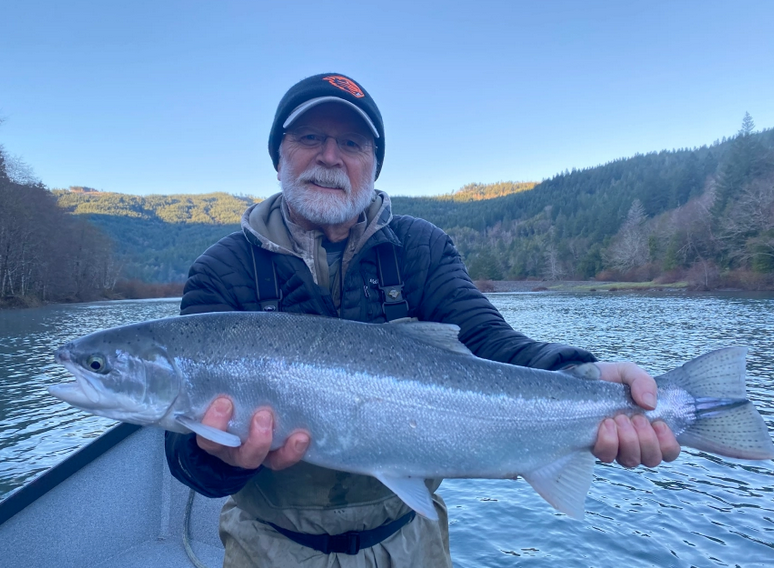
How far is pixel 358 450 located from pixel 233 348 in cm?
84

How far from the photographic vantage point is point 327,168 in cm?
321

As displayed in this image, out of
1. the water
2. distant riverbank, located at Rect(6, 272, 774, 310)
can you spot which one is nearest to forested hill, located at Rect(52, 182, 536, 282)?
distant riverbank, located at Rect(6, 272, 774, 310)

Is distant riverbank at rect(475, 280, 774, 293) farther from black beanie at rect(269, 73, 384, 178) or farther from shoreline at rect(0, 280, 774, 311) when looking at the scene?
black beanie at rect(269, 73, 384, 178)

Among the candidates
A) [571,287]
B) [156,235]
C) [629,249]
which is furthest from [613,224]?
[156,235]

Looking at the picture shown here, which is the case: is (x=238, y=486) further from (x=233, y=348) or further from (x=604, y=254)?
(x=604, y=254)

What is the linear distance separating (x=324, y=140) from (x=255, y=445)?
76.0 inches

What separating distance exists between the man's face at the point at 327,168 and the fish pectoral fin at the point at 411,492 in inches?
59.4

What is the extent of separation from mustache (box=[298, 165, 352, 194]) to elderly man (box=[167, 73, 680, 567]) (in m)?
0.01

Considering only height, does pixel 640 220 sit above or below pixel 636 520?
above

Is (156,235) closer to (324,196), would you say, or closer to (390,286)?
(324,196)

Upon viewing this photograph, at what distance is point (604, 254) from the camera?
9106 centimetres

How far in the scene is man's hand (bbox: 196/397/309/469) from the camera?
239cm

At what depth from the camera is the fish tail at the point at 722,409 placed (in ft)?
8.64

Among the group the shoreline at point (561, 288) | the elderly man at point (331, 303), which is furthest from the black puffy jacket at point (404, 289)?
the shoreline at point (561, 288)
